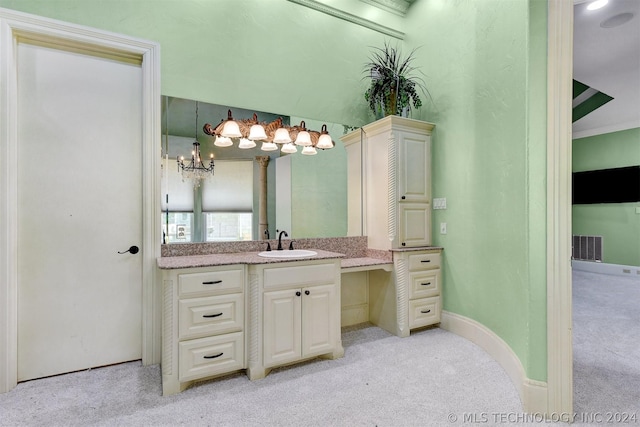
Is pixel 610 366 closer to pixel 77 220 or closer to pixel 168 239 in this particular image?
pixel 168 239

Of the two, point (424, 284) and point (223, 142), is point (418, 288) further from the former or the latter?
point (223, 142)

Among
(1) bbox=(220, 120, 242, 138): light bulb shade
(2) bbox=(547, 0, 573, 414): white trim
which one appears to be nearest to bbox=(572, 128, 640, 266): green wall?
(2) bbox=(547, 0, 573, 414): white trim

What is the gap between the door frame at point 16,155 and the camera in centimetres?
205

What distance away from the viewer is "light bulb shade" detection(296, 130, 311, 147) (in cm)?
298

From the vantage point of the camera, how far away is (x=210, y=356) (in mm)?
2070

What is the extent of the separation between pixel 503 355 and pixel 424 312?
77cm

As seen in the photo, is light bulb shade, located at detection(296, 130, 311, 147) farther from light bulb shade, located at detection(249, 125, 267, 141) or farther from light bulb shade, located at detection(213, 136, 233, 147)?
light bulb shade, located at detection(213, 136, 233, 147)

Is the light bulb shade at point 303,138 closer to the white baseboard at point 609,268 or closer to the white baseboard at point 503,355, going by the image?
the white baseboard at point 503,355

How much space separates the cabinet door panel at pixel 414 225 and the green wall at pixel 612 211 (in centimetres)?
500

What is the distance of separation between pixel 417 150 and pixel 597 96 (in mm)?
4124

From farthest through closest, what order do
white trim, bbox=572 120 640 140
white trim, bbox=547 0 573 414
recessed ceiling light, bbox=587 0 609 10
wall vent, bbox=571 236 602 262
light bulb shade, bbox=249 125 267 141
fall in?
wall vent, bbox=571 236 602 262
white trim, bbox=572 120 640 140
light bulb shade, bbox=249 125 267 141
recessed ceiling light, bbox=587 0 609 10
white trim, bbox=547 0 573 414

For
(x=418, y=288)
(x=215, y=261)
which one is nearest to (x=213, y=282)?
(x=215, y=261)

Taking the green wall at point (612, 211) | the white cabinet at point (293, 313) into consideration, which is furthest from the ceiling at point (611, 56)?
the white cabinet at point (293, 313)

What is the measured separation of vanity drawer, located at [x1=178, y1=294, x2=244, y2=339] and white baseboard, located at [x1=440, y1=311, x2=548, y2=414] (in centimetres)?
175
